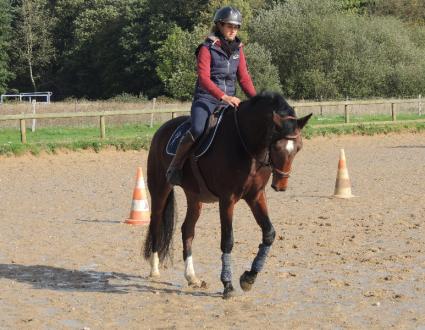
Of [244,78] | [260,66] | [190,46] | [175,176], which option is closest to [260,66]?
[260,66]

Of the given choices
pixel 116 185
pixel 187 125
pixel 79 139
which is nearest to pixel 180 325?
pixel 187 125

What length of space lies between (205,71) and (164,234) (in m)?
1.90

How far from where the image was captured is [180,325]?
20.3 ft

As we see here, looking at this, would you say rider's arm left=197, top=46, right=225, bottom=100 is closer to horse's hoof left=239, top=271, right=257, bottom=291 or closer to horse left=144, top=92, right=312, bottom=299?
horse left=144, top=92, right=312, bottom=299

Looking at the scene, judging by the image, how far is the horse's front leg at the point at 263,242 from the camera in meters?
7.16

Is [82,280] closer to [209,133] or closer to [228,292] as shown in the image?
[228,292]

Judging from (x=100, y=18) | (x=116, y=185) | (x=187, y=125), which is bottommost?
(x=116, y=185)

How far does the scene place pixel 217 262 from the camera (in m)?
8.69

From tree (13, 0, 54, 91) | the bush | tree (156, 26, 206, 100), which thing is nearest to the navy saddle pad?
the bush

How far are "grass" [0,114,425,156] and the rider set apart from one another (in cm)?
1371

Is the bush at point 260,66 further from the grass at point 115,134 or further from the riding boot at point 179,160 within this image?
the riding boot at point 179,160

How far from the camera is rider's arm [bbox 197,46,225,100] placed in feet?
23.7

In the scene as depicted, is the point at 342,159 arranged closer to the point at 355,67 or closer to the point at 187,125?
the point at 187,125

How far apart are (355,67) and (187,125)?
44.2 meters
